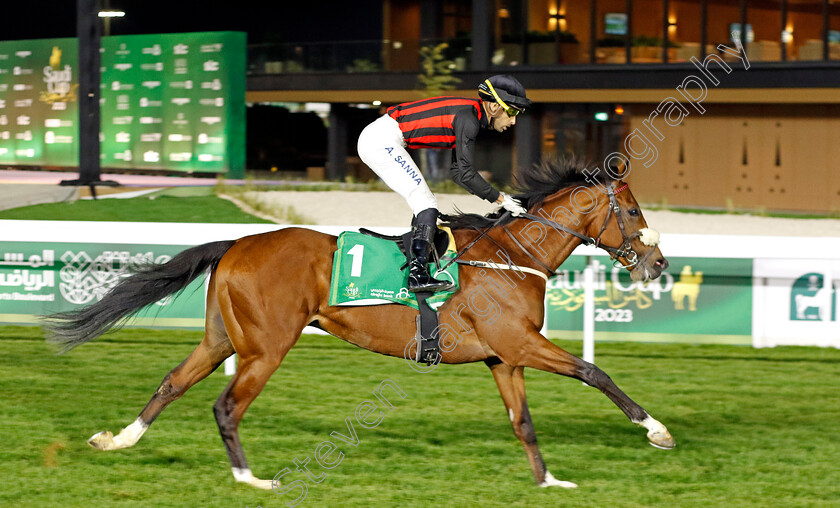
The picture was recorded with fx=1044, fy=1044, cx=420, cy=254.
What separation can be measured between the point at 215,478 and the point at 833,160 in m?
18.5

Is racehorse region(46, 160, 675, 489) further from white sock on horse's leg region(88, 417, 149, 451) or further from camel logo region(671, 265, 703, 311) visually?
camel logo region(671, 265, 703, 311)

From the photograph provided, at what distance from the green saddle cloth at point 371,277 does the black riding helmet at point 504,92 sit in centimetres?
72

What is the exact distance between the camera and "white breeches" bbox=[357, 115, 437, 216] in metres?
4.73

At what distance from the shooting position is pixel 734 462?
4.88 metres

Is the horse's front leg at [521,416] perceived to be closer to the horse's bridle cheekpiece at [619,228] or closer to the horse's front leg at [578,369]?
the horse's front leg at [578,369]

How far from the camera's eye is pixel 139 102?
18.2 meters

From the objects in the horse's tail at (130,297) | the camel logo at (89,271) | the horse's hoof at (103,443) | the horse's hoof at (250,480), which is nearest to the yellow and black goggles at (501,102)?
the horse's tail at (130,297)

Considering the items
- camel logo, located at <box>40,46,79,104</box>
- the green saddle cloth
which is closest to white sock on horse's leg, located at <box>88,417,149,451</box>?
the green saddle cloth

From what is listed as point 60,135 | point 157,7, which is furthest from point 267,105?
point 60,135

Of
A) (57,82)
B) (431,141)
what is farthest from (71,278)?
(57,82)

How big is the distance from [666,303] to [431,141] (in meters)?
3.79

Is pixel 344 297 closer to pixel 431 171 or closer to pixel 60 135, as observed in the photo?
pixel 60 135

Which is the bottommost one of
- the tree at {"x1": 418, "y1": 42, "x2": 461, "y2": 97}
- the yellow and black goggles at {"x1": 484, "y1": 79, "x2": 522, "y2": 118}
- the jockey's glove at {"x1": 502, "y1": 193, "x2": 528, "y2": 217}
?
the jockey's glove at {"x1": 502, "y1": 193, "x2": 528, "y2": 217}

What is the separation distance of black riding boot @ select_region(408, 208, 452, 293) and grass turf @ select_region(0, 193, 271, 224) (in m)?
10.0
